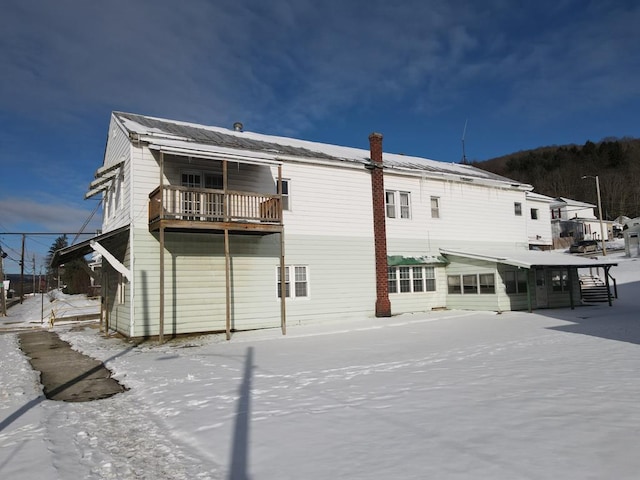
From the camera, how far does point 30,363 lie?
1106 cm

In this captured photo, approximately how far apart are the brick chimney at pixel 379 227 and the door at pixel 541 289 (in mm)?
7336

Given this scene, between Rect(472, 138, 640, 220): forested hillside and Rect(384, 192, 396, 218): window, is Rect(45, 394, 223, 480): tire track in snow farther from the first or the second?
Rect(472, 138, 640, 220): forested hillside

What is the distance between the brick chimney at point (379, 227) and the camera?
61.9 feet

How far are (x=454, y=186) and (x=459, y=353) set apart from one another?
14012mm

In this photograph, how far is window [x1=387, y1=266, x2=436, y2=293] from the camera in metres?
19.9

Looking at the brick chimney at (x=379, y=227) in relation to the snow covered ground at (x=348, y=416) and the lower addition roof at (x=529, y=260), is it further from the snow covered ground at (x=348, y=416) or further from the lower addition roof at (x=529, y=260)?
the snow covered ground at (x=348, y=416)

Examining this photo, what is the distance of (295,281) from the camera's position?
1731 cm

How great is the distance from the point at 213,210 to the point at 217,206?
68cm

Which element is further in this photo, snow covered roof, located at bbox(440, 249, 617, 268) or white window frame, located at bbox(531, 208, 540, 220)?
white window frame, located at bbox(531, 208, 540, 220)

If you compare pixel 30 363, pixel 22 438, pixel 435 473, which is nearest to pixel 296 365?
pixel 22 438

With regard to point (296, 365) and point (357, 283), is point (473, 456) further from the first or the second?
point (357, 283)

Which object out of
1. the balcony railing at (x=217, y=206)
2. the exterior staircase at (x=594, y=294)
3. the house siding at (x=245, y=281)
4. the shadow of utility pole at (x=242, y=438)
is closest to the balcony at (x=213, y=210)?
the balcony railing at (x=217, y=206)

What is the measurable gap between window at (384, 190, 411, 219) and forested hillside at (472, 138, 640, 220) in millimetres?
81564

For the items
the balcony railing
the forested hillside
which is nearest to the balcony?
the balcony railing
